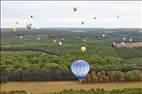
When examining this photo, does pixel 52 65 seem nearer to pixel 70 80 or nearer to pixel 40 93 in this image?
pixel 70 80

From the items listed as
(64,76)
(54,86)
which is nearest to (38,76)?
(64,76)

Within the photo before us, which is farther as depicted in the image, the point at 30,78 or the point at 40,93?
the point at 30,78

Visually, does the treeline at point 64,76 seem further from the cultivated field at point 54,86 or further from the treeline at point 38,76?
the cultivated field at point 54,86

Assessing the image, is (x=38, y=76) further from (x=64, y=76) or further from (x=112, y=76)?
(x=112, y=76)

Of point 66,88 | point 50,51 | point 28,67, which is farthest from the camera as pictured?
point 50,51

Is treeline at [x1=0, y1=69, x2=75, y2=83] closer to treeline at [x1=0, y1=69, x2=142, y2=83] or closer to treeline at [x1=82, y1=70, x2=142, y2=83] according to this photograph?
treeline at [x1=0, y1=69, x2=142, y2=83]

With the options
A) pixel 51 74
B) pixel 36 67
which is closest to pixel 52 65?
pixel 36 67
